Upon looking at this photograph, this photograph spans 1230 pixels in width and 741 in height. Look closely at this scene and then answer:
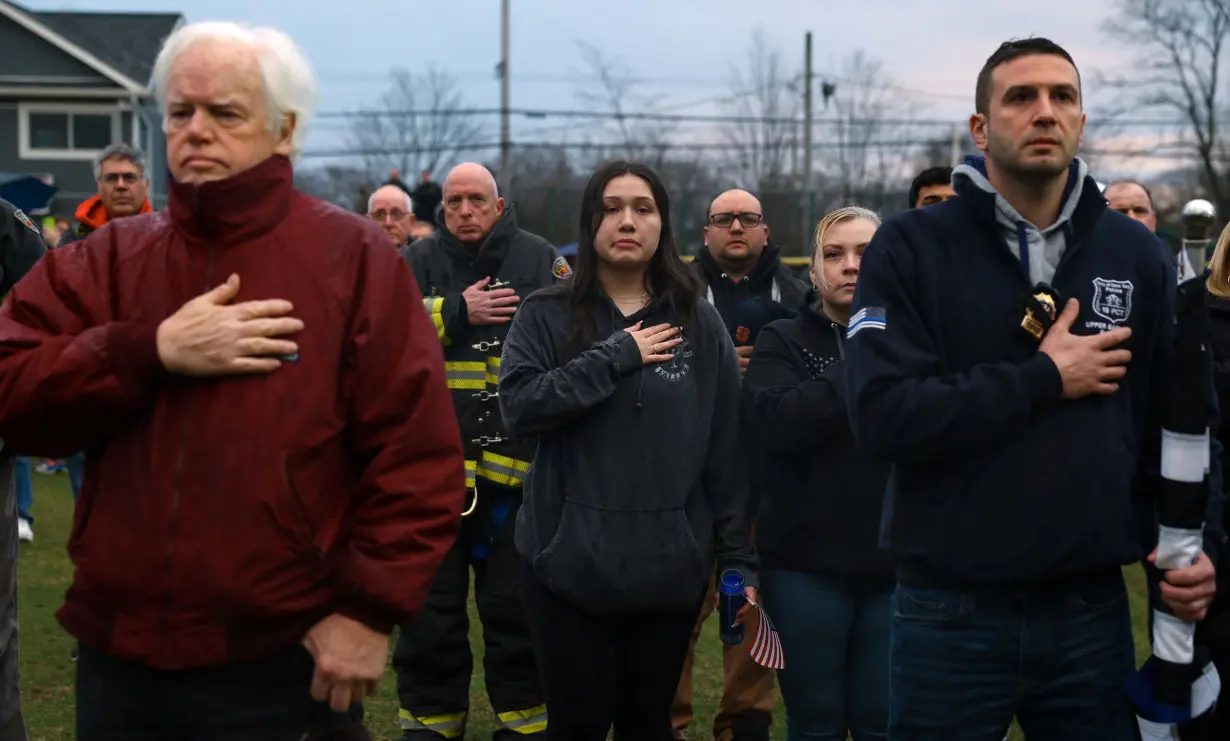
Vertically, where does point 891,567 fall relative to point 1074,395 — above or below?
below

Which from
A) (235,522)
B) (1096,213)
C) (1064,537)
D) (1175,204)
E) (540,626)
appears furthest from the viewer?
(1175,204)

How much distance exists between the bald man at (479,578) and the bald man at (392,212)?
3.56m

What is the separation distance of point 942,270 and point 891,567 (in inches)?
62.6

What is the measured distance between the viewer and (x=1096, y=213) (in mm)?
3533

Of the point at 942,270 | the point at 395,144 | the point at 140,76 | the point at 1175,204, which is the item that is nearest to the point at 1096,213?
the point at 942,270

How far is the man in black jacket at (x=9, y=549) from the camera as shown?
14.9 feet

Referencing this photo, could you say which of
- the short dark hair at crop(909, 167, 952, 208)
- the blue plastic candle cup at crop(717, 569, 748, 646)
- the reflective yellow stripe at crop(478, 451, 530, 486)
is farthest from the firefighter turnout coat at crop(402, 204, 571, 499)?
the short dark hair at crop(909, 167, 952, 208)

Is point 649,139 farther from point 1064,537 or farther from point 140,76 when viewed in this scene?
point 1064,537

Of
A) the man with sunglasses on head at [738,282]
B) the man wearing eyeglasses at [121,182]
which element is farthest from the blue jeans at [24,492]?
the man with sunglasses on head at [738,282]

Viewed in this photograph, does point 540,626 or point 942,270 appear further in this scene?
point 540,626

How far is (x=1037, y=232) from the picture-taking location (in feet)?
11.5

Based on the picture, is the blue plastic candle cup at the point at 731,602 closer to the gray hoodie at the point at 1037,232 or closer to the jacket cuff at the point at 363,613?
the gray hoodie at the point at 1037,232

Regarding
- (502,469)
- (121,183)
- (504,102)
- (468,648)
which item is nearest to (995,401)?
(502,469)

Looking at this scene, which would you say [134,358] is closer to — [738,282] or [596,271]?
[596,271]
